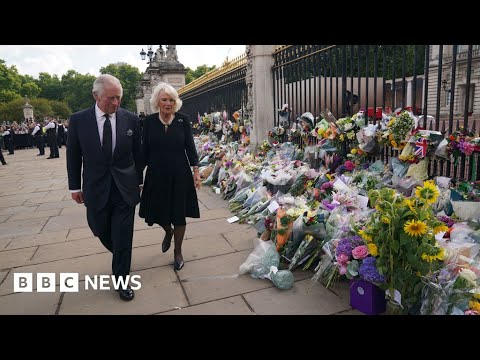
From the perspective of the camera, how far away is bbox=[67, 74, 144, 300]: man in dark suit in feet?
10.2

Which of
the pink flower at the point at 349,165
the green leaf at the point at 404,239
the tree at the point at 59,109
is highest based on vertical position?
the tree at the point at 59,109

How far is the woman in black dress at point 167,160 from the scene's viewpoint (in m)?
3.56

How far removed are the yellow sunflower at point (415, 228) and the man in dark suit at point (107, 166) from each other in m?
2.19

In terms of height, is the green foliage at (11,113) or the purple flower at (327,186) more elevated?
the green foliage at (11,113)

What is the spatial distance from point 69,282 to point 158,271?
834 mm

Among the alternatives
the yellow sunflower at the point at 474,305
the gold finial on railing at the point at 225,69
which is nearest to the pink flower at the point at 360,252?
the yellow sunflower at the point at 474,305

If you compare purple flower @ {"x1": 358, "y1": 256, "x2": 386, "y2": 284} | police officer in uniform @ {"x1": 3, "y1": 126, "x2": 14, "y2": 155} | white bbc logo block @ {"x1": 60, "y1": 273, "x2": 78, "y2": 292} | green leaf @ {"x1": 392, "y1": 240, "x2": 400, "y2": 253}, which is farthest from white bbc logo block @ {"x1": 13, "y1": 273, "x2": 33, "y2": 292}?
police officer in uniform @ {"x1": 3, "y1": 126, "x2": 14, "y2": 155}

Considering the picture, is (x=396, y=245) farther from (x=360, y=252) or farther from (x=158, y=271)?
(x=158, y=271)

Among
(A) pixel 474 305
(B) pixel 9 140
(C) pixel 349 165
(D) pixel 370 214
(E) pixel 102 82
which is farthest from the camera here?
(B) pixel 9 140

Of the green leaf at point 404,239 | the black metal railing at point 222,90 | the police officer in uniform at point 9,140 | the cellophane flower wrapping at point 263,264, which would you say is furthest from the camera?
the police officer in uniform at point 9,140

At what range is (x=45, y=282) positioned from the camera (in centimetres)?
361

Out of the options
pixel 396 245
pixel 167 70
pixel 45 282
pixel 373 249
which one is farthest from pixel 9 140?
pixel 396 245

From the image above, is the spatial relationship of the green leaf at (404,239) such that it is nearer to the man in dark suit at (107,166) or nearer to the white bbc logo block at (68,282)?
the man in dark suit at (107,166)

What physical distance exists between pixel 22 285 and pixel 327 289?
2.87 metres
